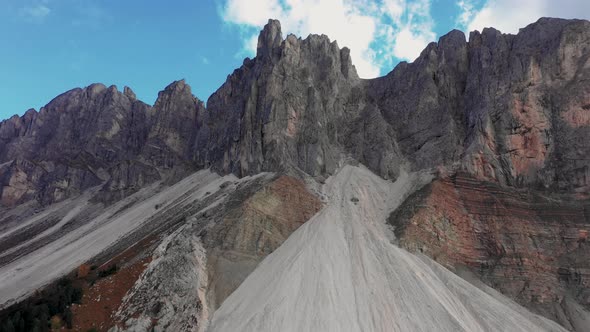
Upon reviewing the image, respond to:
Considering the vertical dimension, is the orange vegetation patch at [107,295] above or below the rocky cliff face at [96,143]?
below

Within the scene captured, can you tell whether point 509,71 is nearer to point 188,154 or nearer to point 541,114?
point 541,114

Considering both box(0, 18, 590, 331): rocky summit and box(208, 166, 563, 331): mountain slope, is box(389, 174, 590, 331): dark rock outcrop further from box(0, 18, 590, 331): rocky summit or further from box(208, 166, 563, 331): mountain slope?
box(208, 166, 563, 331): mountain slope

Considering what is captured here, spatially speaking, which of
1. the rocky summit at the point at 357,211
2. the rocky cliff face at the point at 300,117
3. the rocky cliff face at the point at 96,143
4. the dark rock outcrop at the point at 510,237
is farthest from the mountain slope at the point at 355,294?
the rocky cliff face at the point at 96,143

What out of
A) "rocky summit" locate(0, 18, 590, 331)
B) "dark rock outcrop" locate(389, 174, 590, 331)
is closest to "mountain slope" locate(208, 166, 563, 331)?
"rocky summit" locate(0, 18, 590, 331)

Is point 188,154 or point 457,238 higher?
point 188,154

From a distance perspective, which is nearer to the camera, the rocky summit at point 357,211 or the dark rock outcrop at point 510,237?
the rocky summit at point 357,211

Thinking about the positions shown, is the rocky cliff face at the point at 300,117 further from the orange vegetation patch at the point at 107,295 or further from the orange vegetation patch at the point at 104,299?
the orange vegetation patch at the point at 104,299

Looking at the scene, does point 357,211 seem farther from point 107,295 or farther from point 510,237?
point 107,295

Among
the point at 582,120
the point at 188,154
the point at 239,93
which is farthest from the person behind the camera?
the point at 188,154

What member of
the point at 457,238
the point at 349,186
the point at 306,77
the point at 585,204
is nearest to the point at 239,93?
the point at 306,77
